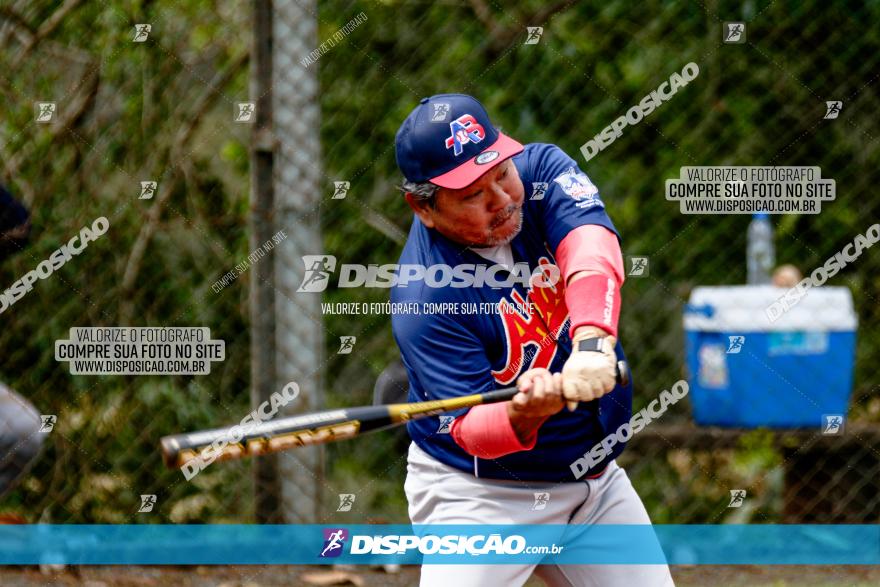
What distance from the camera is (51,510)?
14.5ft

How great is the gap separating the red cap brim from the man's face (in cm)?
1

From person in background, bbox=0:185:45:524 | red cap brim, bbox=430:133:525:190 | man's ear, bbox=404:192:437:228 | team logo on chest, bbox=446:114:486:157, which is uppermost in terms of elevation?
team logo on chest, bbox=446:114:486:157

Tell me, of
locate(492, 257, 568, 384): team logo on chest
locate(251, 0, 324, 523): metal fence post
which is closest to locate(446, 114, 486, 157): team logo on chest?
locate(492, 257, 568, 384): team logo on chest

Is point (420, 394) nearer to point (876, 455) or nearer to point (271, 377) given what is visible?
point (271, 377)

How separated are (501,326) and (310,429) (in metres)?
0.51

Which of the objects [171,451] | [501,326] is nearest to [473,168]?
[501,326]

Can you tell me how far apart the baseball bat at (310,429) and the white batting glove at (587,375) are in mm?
59

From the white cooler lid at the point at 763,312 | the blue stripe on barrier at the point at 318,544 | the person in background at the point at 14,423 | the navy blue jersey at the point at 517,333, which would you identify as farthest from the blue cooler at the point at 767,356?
the person in background at the point at 14,423

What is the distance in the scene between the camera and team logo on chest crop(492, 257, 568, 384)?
284cm

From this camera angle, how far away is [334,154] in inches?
167

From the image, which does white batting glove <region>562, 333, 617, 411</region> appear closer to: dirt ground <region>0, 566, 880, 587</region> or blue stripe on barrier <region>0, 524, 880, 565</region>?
blue stripe on barrier <region>0, 524, 880, 565</region>

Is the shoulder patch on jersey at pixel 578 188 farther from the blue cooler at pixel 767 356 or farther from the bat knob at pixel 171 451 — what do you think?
the blue cooler at pixel 767 356

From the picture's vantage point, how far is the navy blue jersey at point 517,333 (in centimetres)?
278

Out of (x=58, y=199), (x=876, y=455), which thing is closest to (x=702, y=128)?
(x=876, y=455)
